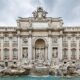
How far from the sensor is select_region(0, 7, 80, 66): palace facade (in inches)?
2314

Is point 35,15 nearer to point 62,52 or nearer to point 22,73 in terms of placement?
point 62,52

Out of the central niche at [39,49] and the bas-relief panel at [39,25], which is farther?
the central niche at [39,49]

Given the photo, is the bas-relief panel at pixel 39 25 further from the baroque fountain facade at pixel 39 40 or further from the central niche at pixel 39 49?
the central niche at pixel 39 49

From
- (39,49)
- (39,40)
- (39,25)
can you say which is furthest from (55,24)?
(39,49)

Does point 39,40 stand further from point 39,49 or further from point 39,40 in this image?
point 39,49

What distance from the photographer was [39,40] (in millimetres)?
59844

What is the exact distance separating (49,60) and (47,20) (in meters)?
9.50

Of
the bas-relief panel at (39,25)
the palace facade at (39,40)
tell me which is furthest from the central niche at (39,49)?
the bas-relief panel at (39,25)

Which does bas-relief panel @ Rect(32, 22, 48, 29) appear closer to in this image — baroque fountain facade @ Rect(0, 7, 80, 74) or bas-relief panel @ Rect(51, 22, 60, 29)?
baroque fountain facade @ Rect(0, 7, 80, 74)

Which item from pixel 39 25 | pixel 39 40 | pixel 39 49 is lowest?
pixel 39 49

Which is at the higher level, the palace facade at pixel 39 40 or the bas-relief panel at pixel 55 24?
the bas-relief panel at pixel 55 24

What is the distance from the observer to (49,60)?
57.8 m

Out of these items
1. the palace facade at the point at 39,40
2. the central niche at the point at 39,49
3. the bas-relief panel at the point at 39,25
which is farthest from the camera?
the central niche at the point at 39,49

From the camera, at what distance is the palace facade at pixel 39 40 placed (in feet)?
193
